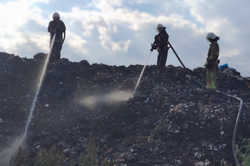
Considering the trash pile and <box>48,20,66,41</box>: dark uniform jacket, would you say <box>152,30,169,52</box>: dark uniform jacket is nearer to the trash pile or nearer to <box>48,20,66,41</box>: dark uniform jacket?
the trash pile

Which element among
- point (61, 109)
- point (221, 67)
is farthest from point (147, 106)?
point (221, 67)

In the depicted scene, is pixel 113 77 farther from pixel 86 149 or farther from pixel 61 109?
pixel 86 149

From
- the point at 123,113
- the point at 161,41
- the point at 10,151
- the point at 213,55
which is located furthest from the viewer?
the point at 161,41

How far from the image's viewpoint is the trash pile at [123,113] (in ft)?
33.2

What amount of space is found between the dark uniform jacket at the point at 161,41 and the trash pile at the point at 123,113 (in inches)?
48.4

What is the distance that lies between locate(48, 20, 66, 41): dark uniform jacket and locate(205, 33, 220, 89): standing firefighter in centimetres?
599

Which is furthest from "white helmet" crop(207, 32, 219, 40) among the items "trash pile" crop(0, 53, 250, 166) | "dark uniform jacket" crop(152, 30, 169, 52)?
"dark uniform jacket" crop(152, 30, 169, 52)

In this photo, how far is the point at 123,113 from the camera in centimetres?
1284

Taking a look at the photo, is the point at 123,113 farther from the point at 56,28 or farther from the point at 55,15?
the point at 55,15

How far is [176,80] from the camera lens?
16.5 m

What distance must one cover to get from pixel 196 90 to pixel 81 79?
4568 millimetres

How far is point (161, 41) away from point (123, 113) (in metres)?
3.66

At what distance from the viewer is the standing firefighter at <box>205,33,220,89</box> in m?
13.6

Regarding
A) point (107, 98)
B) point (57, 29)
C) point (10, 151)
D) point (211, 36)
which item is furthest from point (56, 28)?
point (10, 151)
